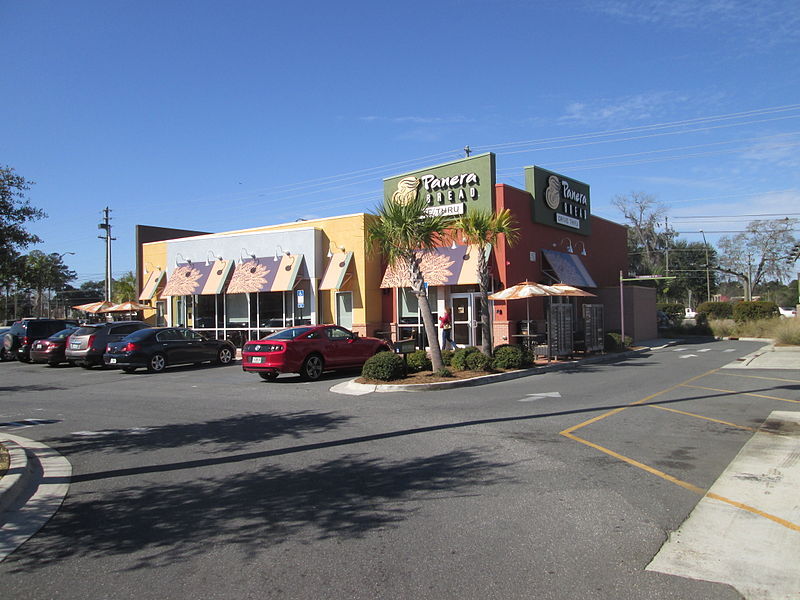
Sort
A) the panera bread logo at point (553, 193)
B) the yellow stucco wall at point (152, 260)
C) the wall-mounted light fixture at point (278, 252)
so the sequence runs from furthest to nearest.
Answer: the yellow stucco wall at point (152, 260), the wall-mounted light fixture at point (278, 252), the panera bread logo at point (553, 193)

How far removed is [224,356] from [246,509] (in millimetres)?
17048

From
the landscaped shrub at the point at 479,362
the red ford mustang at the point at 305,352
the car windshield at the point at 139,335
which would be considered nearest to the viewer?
the red ford mustang at the point at 305,352

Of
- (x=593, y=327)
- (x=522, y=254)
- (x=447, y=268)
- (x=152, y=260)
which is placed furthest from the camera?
(x=152, y=260)

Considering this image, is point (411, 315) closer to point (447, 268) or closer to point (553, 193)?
point (447, 268)

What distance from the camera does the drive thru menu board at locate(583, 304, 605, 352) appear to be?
22325 millimetres

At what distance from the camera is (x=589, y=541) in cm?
482

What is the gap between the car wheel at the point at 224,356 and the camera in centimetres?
2177

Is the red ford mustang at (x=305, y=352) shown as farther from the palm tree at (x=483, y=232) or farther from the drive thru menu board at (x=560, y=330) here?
the drive thru menu board at (x=560, y=330)

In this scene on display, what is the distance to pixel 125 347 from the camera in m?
19.1

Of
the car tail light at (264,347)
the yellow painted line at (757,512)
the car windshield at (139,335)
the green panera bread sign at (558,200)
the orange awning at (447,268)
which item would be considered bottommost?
the yellow painted line at (757,512)

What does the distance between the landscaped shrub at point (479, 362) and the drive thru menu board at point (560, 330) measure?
437 cm

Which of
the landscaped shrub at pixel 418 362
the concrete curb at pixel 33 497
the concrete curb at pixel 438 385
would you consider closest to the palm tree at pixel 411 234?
the landscaped shrub at pixel 418 362

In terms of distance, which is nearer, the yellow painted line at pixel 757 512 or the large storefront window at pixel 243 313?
the yellow painted line at pixel 757 512

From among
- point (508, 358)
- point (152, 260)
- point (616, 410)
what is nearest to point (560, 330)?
point (508, 358)
